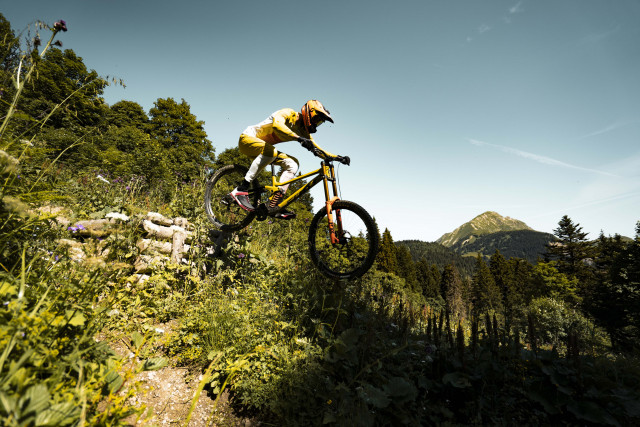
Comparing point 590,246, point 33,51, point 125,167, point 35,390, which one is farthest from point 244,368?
point 590,246

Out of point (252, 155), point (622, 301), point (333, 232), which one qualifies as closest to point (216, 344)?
point (333, 232)

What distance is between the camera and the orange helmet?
3.91 m

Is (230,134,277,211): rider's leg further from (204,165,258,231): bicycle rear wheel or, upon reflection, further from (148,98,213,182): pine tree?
(148,98,213,182): pine tree

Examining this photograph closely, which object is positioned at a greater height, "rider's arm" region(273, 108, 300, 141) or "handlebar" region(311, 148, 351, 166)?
"rider's arm" region(273, 108, 300, 141)

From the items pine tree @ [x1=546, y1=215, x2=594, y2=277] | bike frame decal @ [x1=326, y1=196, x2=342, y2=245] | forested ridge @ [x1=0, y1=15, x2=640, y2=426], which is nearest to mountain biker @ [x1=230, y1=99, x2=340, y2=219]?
bike frame decal @ [x1=326, y1=196, x2=342, y2=245]

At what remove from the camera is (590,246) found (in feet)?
141

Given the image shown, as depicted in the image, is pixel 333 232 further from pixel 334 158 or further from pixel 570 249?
pixel 570 249

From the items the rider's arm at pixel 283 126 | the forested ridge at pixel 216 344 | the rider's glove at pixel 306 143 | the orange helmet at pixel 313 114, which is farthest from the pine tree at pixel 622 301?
the rider's arm at pixel 283 126

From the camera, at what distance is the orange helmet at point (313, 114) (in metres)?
3.91

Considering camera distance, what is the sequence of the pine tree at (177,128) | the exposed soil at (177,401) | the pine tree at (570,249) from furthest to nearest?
the pine tree at (570,249)
the pine tree at (177,128)
the exposed soil at (177,401)

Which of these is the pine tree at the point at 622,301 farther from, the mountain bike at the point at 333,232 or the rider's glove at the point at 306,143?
the rider's glove at the point at 306,143

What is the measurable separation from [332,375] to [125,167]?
32.1ft

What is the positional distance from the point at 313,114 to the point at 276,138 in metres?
0.81

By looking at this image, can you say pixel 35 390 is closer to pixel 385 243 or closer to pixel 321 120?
pixel 321 120
